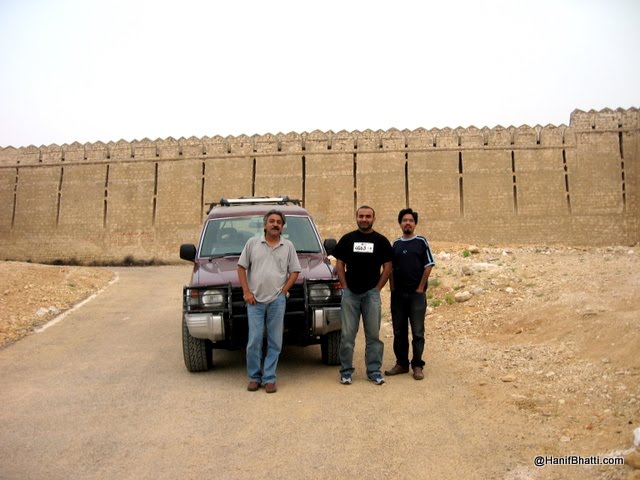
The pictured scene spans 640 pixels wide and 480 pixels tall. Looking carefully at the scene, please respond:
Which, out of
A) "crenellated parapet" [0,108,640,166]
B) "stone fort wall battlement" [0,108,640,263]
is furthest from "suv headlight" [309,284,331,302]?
"crenellated parapet" [0,108,640,166]

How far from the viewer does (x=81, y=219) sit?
24.9 metres

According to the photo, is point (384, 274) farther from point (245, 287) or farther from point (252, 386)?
point (252, 386)

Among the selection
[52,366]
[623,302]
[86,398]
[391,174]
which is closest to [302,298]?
[86,398]

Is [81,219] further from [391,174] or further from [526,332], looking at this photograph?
[526,332]

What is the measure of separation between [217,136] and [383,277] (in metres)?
20.0

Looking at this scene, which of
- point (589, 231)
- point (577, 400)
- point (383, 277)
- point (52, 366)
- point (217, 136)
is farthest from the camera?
point (217, 136)

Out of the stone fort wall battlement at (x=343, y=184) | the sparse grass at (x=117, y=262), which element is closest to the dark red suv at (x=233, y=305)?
the stone fort wall battlement at (x=343, y=184)

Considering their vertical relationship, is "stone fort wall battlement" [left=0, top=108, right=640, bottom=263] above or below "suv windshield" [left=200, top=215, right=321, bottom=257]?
above

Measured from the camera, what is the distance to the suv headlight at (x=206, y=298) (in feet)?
18.2

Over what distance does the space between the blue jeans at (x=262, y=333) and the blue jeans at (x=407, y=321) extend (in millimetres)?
1197

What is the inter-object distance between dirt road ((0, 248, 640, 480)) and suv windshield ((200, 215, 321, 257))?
4.37ft

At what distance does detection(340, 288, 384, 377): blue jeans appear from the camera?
5370mm

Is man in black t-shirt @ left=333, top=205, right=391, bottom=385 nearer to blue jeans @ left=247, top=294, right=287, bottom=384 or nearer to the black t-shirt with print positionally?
the black t-shirt with print

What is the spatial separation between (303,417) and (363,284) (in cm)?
147
